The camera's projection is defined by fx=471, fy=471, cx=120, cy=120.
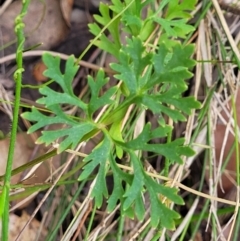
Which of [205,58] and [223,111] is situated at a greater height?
[205,58]

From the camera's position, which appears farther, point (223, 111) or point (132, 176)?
point (223, 111)

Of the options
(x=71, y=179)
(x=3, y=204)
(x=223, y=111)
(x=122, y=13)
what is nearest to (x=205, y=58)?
(x=223, y=111)

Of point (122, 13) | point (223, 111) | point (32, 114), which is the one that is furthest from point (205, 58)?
Answer: point (32, 114)

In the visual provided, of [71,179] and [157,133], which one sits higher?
[157,133]

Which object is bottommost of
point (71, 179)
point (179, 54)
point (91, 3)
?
point (71, 179)

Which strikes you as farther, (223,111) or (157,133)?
(223,111)

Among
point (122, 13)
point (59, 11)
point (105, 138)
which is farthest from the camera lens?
point (59, 11)

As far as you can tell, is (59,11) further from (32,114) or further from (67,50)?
(32,114)

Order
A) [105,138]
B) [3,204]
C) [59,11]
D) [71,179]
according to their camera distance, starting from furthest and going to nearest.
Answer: [59,11]
[71,179]
[105,138]
[3,204]

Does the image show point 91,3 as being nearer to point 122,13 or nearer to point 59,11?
point 59,11
